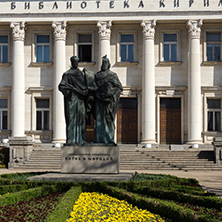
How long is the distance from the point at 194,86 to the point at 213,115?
322cm

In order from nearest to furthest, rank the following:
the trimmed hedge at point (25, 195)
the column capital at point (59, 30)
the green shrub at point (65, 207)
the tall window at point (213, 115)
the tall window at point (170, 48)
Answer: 1. the green shrub at point (65, 207)
2. the trimmed hedge at point (25, 195)
3. the column capital at point (59, 30)
4. the tall window at point (213, 115)
5. the tall window at point (170, 48)

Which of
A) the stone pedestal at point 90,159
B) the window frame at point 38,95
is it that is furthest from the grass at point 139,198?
the window frame at point 38,95

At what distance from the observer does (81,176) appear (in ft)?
50.5

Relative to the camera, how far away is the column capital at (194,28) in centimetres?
3909

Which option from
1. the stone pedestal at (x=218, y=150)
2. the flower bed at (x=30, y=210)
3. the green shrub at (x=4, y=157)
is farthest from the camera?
the green shrub at (x=4, y=157)

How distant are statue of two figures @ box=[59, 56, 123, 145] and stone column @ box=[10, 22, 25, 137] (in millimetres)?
23760

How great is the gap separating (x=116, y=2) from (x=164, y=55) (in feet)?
20.1

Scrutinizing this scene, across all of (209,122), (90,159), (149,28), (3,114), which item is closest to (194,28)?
(149,28)

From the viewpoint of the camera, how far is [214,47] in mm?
40625

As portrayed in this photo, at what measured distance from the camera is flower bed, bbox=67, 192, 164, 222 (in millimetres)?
10258

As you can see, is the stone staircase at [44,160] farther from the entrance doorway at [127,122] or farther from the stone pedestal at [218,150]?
the stone pedestal at [218,150]

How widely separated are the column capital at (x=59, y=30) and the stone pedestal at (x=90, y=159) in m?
24.8

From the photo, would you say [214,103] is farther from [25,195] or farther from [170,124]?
[25,195]

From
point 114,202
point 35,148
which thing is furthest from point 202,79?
point 114,202
